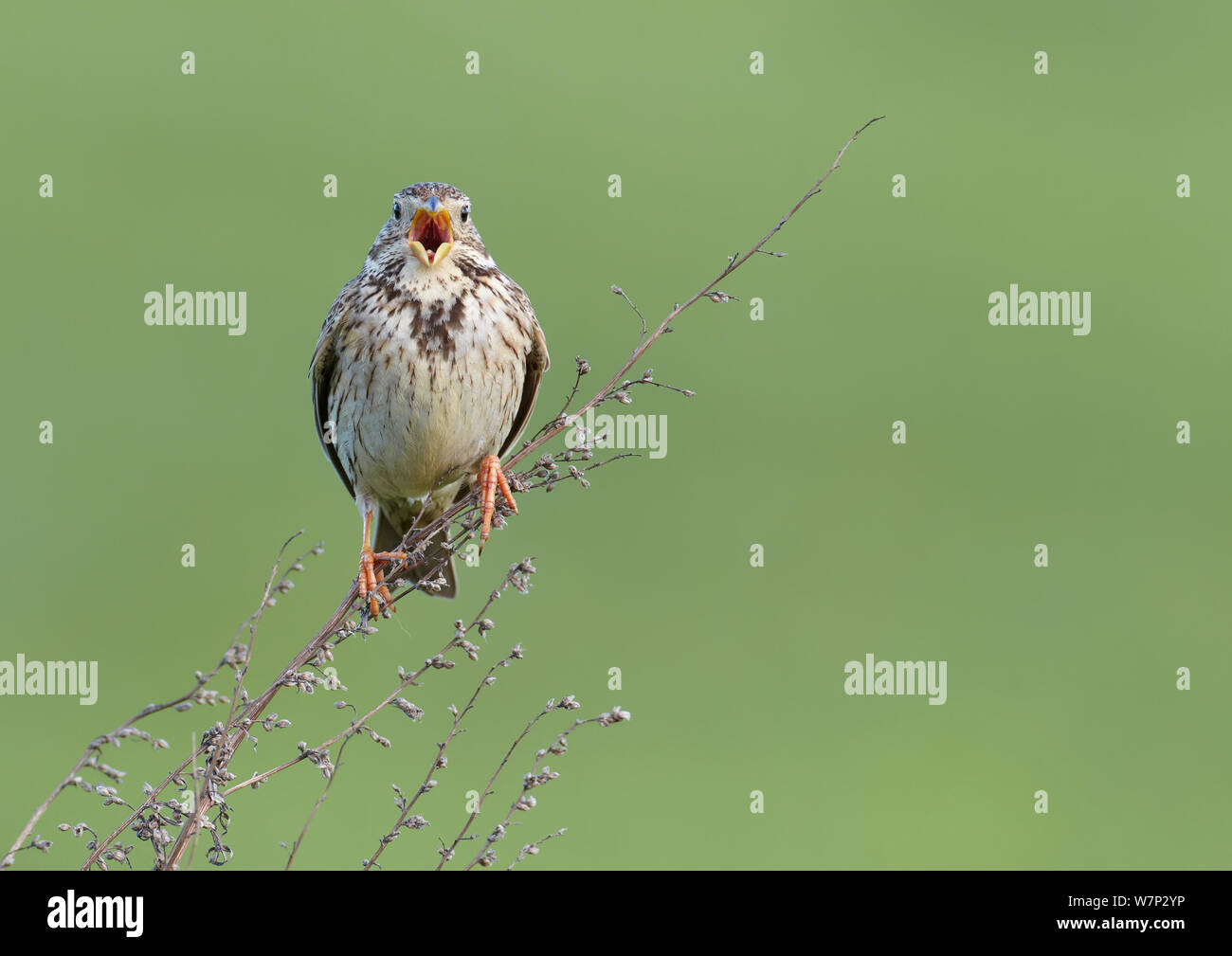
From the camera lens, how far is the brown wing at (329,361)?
549cm

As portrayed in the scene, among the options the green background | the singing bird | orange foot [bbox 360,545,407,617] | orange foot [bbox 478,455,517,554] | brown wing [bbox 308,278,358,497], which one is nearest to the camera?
orange foot [bbox 360,545,407,617]

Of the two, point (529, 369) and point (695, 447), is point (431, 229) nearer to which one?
point (529, 369)

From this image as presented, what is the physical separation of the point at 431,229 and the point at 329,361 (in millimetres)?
648

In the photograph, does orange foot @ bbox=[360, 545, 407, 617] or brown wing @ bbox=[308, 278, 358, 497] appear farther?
brown wing @ bbox=[308, 278, 358, 497]

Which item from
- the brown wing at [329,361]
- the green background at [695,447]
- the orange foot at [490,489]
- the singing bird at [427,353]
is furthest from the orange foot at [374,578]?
the green background at [695,447]

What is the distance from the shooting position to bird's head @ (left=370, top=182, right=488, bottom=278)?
5320 mm

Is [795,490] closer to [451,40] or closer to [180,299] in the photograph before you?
[180,299]

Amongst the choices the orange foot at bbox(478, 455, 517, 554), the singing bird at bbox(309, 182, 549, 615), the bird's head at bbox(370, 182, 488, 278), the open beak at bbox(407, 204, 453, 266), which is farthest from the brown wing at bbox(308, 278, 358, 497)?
the orange foot at bbox(478, 455, 517, 554)

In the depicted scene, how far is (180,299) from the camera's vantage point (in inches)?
684

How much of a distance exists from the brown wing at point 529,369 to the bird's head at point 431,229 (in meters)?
0.23

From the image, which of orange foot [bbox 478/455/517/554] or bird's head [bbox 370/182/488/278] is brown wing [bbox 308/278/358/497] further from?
orange foot [bbox 478/455/517/554]

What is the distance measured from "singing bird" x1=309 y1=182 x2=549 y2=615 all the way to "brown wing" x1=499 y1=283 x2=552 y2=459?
0.01 m

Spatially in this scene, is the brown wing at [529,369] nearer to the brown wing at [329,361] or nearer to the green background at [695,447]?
the brown wing at [329,361]

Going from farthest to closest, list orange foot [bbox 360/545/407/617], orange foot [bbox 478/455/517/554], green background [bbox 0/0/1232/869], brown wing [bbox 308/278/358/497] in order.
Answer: green background [bbox 0/0/1232/869]
brown wing [bbox 308/278/358/497]
orange foot [bbox 478/455/517/554]
orange foot [bbox 360/545/407/617]
